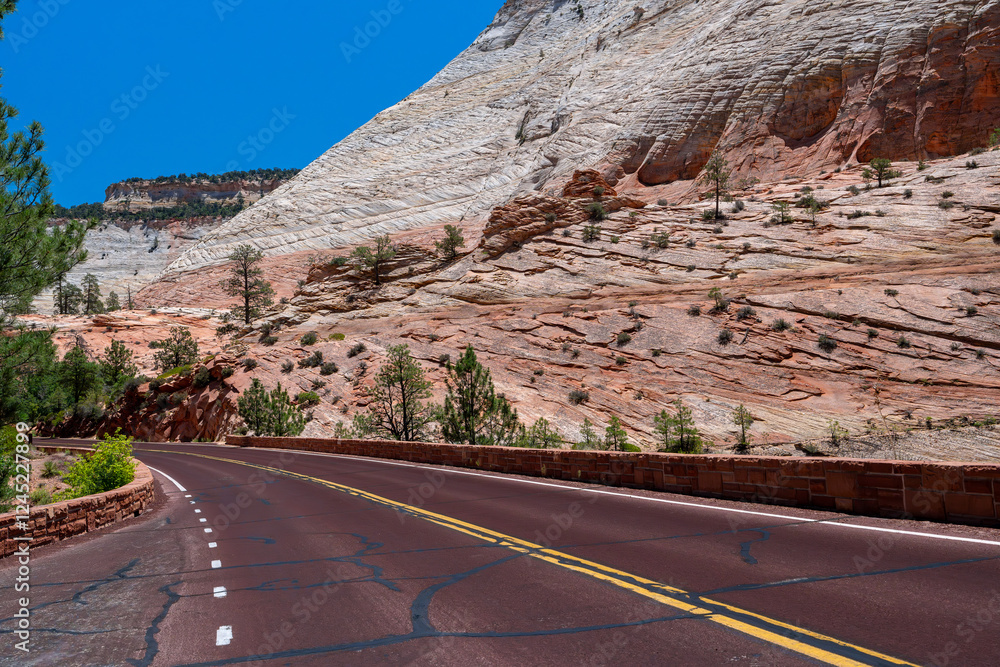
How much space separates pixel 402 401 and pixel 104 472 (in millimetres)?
16896

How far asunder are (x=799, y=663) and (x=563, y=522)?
5.23 m

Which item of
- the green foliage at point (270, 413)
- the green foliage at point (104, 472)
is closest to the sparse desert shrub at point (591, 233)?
the green foliage at point (270, 413)

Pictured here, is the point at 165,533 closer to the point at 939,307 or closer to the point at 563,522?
the point at 563,522

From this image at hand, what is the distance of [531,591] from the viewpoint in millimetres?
5574

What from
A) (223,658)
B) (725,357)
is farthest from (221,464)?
(725,357)

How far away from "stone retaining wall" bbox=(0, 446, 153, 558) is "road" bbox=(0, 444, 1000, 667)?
45 centimetres

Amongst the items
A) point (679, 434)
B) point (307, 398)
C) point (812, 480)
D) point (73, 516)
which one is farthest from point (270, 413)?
point (812, 480)

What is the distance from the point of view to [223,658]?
14.3 feet

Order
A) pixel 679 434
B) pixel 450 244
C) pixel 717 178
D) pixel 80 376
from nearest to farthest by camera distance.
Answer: pixel 679 434
pixel 80 376
pixel 717 178
pixel 450 244

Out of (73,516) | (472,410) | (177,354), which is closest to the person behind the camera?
(73,516)

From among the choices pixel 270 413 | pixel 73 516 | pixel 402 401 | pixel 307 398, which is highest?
pixel 307 398

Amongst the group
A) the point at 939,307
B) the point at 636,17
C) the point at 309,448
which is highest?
the point at 636,17

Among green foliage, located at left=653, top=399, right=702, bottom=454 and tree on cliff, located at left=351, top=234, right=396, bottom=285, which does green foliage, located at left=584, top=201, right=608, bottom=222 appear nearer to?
tree on cliff, located at left=351, top=234, right=396, bottom=285

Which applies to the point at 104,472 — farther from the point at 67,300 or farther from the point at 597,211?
the point at 67,300
